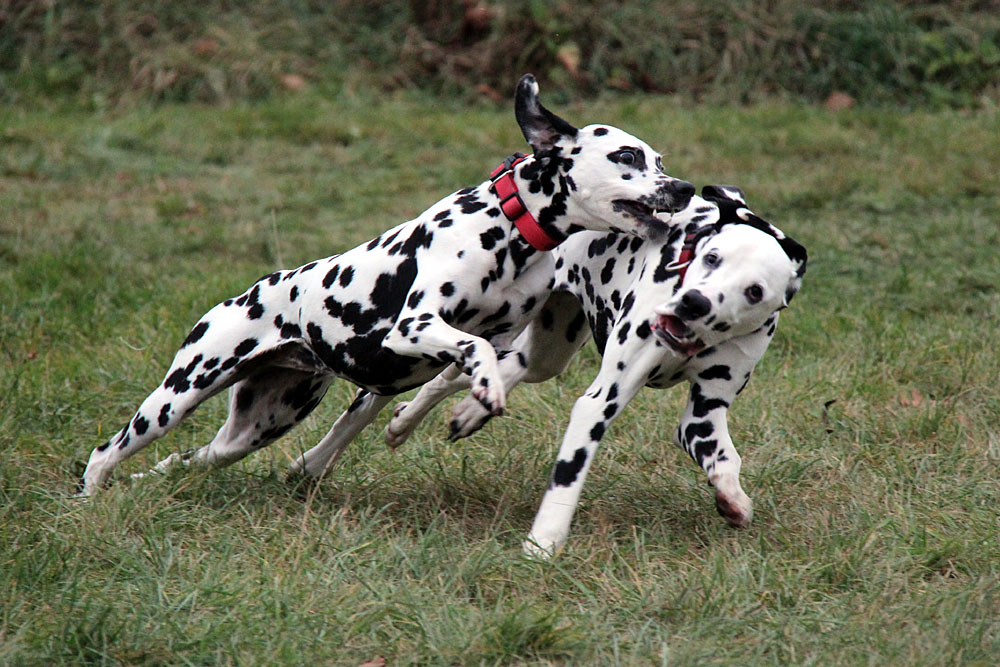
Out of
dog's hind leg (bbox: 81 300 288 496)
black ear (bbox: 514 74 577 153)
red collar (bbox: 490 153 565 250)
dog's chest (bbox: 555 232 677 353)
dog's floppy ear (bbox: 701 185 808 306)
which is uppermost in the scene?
black ear (bbox: 514 74 577 153)

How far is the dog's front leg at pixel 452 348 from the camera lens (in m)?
3.83

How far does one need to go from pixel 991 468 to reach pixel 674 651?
2.05 m

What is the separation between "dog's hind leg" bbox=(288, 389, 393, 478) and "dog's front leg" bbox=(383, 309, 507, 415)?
30.1 inches

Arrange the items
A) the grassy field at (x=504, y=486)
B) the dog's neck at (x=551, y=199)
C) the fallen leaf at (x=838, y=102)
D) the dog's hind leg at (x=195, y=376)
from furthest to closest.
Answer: the fallen leaf at (x=838, y=102) < the dog's hind leg at (x=195, y=376) < the dog's neck at (x=551, y=199) < the grassy field at (x=504, y=486)

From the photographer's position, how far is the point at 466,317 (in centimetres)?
422

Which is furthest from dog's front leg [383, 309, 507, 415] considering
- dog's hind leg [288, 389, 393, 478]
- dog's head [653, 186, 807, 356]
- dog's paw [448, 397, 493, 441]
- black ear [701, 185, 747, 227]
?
black ear [701, 185, 747, 227]

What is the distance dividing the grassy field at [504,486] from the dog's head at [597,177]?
1122 mm

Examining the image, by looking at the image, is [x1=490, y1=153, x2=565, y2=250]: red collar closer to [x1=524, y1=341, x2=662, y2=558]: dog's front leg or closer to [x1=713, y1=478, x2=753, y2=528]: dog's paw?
[x1=524, y1=341, x2=662, y2=558]: dog's front leg

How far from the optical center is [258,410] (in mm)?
4887

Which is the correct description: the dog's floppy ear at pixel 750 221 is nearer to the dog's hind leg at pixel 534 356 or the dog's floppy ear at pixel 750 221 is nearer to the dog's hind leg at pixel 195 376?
the dog's hind leg at pixel 534 356

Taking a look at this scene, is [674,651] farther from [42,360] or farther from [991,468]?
[42,360]

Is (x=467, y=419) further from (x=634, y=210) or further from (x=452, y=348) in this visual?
(x=634, y=210)

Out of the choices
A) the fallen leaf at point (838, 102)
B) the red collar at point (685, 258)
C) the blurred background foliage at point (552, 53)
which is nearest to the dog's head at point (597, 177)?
the red collar at point (685, 258)

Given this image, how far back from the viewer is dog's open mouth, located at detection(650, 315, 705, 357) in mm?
3848
